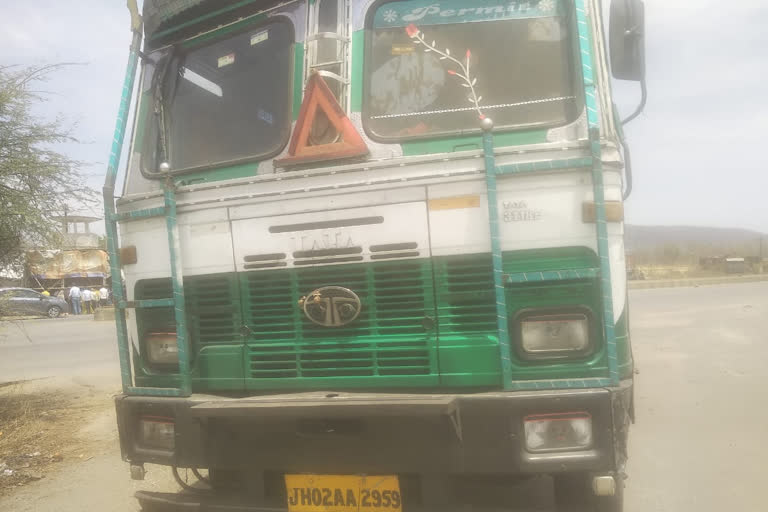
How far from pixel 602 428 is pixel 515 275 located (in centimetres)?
73

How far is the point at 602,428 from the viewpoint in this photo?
9.08ft

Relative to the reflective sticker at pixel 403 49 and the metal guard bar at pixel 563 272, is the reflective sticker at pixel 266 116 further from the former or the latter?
the metal guard bar at pixel 563 272

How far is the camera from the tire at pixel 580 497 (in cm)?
300

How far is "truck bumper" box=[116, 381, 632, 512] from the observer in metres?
2.79

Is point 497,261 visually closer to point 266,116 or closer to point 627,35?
point 627,35

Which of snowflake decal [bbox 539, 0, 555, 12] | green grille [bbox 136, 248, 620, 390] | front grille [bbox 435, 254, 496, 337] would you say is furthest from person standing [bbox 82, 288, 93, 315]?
snowflake decal [bbox 539, 0, 555, 12]

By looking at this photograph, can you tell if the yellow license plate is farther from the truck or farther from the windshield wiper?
the windshield wiper

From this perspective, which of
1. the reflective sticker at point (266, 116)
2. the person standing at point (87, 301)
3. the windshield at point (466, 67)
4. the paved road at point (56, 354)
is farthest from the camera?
the person standing at point (87, 301)

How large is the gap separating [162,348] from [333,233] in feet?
3.98

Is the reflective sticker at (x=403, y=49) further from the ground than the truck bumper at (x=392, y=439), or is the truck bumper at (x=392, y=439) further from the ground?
the reflective sticker at (x=403, y=49)

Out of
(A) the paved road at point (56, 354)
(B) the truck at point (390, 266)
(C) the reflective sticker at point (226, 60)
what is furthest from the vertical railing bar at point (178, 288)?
(A) the paved road at point (56, 354)

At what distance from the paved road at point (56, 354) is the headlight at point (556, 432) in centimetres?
711

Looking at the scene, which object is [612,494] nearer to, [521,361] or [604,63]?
[521,361]

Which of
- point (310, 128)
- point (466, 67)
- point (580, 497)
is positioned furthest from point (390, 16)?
point (580, 497)
